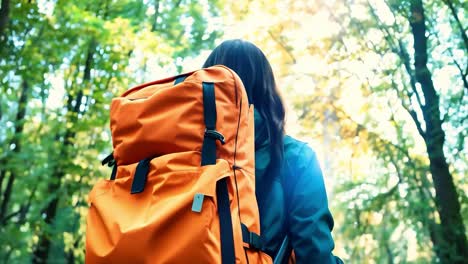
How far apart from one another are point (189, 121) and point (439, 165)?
332cm

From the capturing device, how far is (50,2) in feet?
18.2

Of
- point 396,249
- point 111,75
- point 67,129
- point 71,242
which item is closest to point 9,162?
point 67,129

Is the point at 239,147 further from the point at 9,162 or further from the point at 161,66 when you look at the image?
the point at 161,66

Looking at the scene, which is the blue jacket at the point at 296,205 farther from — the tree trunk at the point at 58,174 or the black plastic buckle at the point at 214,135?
the tree trunk at the point at 58,174

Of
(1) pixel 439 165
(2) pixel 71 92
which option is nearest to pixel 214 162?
(1) pixel 439 165

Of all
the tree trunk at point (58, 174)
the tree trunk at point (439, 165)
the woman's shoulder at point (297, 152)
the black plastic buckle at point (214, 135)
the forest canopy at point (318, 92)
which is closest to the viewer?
the black plastic buckle at point (214, 135)

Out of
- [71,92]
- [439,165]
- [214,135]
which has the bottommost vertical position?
[71,92]

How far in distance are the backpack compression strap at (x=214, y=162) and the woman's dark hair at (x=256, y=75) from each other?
289 millimetres

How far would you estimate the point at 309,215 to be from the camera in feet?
5.31

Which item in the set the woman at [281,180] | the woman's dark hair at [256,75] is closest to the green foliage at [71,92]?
the woman's dark hair at [256,75]

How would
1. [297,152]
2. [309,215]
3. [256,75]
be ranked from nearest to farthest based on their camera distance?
1. [309,215]
2. [297,152]
3. [256,75]

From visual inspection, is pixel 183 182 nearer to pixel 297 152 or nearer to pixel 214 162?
pixel 214 162

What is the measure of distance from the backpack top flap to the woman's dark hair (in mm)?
189

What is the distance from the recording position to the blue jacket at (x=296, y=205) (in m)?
1.60
